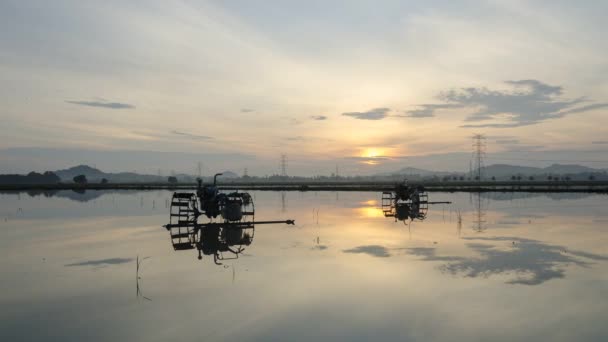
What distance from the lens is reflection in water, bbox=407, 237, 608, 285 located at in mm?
19969

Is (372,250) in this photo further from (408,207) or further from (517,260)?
(408,207)

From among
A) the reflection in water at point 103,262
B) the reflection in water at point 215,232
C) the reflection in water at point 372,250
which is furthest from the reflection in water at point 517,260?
the reflection in water at point 103,262

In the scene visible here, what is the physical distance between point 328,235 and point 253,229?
7.38 meters

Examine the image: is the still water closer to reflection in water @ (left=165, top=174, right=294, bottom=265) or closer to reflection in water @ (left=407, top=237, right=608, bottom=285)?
reflection in water @ (left=407, top=237, right=608, bottom=285)

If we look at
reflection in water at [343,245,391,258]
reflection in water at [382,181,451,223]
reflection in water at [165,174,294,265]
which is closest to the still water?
reflection in water at [343,245,391,258]

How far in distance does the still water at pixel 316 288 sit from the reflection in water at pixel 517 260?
0.10 metres

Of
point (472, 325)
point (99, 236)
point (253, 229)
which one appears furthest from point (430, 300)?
point (99, 236)

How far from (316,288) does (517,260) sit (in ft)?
37.9

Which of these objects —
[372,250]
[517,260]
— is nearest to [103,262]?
[372,250]

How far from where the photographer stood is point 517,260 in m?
22.8

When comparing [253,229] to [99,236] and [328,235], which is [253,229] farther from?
[99,236]

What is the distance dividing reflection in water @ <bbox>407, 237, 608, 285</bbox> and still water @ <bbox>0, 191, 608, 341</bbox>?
0.31ft

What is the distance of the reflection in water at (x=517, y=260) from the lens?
20.0 m

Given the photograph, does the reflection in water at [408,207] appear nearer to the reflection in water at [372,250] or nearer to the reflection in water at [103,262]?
the reflection in water at [372,250]
